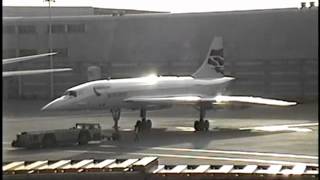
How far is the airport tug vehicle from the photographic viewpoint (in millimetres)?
21656

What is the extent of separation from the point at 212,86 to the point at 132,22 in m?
20.6

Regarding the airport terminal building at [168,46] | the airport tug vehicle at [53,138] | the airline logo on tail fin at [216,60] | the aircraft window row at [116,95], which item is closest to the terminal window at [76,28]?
the airport terminal building at [168,46]

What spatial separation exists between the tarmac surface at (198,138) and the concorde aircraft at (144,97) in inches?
42.4

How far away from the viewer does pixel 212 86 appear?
30906 mm

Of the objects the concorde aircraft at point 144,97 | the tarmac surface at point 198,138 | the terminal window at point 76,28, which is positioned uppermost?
the terminal window at point 76,28

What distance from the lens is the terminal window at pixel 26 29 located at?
51638 millimetres

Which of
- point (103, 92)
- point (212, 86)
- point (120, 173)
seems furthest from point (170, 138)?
point (120, 173)

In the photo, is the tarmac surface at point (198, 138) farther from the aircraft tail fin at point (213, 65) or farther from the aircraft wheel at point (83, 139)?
the aircraft tail fin at point (213, 65)

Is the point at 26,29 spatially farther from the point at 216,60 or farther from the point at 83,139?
the point at 83,139

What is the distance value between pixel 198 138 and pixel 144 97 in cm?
415

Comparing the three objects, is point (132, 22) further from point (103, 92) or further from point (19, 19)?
point (103, 92)

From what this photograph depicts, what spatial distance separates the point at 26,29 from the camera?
52.2 m

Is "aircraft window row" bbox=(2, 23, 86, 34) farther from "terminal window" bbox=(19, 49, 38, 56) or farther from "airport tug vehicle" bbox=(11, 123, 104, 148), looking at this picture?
"airport tug vehicle" bbox=(11, 123, 104, 148)

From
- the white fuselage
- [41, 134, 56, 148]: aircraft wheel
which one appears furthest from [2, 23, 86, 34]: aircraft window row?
[41, 134, 56, 148]: aircraft wheel
